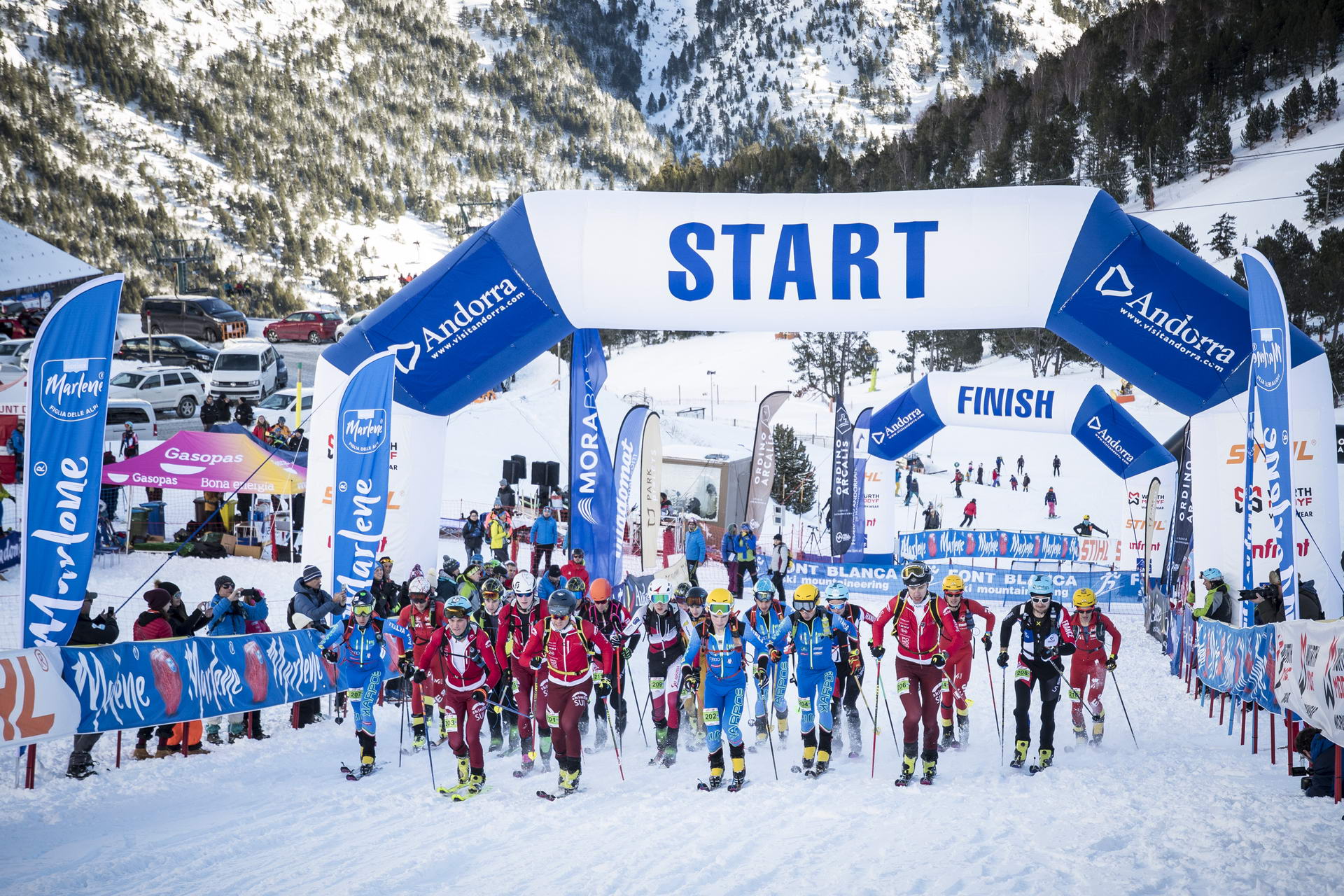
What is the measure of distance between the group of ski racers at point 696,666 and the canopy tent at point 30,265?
4107 cm

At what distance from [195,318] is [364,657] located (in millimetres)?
38761

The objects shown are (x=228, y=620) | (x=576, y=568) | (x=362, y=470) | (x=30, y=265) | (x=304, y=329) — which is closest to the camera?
(x=228, y=620)

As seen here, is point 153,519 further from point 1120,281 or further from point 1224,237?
point 1224,237

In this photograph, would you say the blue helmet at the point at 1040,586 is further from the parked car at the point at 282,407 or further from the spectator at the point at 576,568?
the parked car at the point at 282,407

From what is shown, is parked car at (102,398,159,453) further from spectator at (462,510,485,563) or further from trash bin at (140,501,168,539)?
spectator at (462,510,485,563)

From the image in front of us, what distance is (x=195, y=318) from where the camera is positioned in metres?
42.0

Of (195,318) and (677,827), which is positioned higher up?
(195,318)

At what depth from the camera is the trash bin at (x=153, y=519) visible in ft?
57.6

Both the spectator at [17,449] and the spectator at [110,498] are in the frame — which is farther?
the spectator at [17,449]

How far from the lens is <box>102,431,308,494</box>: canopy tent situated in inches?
648

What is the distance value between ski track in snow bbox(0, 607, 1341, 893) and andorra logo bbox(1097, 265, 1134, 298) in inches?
159

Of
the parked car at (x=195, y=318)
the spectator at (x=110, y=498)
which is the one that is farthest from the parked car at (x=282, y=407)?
the parked car at (x=195, y=318)

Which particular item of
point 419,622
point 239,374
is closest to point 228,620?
point 419,622

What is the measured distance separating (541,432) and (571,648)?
24.1m
